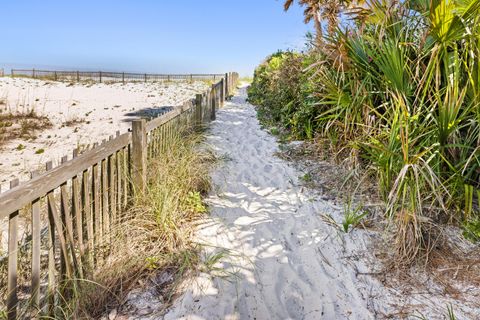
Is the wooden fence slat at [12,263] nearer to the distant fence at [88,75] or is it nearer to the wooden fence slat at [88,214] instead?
the wooden fence slat at [88,214]

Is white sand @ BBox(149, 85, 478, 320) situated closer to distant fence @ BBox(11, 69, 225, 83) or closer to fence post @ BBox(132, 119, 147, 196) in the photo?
fence post @ BBox(132, 119, 147, 196)

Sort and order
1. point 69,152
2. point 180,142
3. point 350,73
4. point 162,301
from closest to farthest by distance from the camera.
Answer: point 162,301 < point 350,73 < point 180,142 < point 69,152

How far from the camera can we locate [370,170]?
3684mm

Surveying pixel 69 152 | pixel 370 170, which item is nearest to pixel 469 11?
pixel 370 170

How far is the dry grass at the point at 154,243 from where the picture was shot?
2.33 meters

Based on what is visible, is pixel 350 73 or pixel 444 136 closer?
pixel 444 136

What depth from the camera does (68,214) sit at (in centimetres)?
215

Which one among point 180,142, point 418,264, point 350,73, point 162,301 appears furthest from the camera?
point 180,142

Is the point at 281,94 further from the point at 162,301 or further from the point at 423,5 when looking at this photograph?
the point at 162,301

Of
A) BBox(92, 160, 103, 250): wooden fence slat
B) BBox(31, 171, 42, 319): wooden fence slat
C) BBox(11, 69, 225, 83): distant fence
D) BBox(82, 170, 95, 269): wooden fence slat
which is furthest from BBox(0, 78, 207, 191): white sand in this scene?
BBox(11, 69, 225, 83): distant fence

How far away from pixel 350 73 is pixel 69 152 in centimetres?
615

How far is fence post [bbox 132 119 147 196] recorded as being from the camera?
3352 mm

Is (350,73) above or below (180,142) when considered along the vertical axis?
above

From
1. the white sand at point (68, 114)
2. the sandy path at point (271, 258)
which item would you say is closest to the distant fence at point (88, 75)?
the white sand at point (68, 114)
